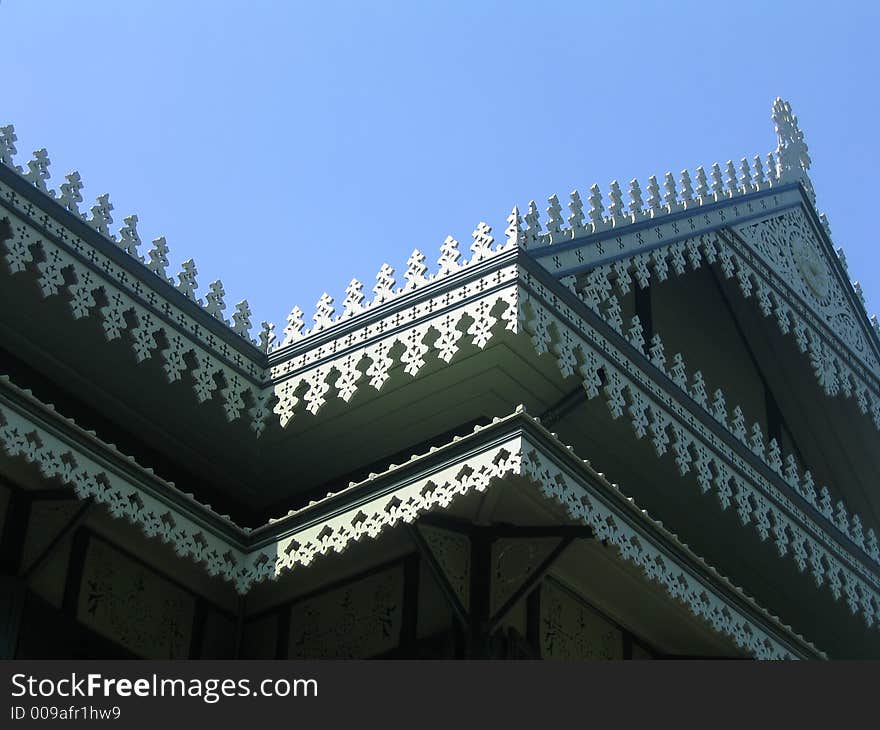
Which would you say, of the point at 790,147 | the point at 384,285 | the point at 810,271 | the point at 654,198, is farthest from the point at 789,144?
the point at 384,285

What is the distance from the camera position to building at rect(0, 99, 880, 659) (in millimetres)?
13383

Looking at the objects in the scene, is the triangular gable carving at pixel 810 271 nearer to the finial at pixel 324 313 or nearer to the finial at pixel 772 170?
the finial at pixel 772 170

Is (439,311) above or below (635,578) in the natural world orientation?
above

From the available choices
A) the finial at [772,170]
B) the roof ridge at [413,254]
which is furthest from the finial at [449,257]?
the finial at [772,170]

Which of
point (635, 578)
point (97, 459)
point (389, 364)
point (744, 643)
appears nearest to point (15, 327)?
point (97, 459)

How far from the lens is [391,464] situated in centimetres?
1534

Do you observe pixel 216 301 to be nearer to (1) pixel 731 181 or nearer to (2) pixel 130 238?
(2) pixel 130 238

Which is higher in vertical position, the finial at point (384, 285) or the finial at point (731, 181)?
the finial at point (731, 181)

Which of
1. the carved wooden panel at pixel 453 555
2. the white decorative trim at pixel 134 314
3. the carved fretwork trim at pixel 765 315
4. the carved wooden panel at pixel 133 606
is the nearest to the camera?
the carved wooden panel at pixel 453 555

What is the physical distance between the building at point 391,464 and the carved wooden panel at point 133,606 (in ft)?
0.07

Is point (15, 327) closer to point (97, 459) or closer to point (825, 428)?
point (97, 459)

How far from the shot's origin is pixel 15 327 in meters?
14.5

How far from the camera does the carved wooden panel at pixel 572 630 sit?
14625mm

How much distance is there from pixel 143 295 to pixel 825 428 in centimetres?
819
